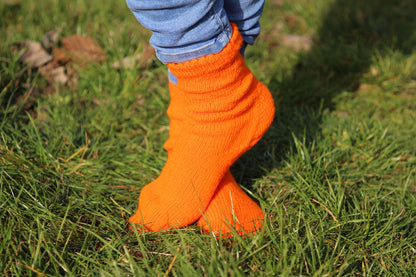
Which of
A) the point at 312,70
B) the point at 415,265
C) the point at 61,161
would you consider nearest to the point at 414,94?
the point at 312,70

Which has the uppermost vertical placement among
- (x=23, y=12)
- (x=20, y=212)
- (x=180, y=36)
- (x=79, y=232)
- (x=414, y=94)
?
(x=180, y=36)

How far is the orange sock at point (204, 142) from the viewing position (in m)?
1.04

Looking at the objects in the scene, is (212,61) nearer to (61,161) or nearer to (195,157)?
(195,157)

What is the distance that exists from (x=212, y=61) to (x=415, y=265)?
0.80 meters

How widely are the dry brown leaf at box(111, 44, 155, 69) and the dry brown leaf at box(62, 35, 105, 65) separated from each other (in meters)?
0.11

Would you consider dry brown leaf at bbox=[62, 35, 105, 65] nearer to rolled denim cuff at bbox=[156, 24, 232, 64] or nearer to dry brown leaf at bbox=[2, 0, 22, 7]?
dry brown leaf at bbox=[2, 0, 22, 7]

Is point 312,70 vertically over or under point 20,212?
under

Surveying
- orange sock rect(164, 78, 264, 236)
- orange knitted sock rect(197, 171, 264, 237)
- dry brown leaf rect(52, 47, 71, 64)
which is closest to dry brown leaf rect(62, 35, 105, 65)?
dry brown leaf rect(52, 47, 71, 64)

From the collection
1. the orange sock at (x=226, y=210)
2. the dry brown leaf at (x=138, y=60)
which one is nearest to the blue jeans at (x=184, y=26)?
the orange sock at (x=226, y=210)

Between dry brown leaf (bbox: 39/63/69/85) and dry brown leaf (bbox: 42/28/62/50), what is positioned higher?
dry brown leaf (bbox: 42/28/62/50)

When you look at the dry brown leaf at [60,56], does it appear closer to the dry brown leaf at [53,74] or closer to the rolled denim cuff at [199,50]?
the dry brown leaf at [53,74]

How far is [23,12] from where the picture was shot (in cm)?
220

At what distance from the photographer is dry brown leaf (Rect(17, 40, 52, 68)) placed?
Answer: 1808 mm

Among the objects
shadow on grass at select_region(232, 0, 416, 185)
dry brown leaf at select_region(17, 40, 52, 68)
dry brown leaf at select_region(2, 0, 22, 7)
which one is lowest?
shadow on grass at select_region(232, 0, 416, 185)
